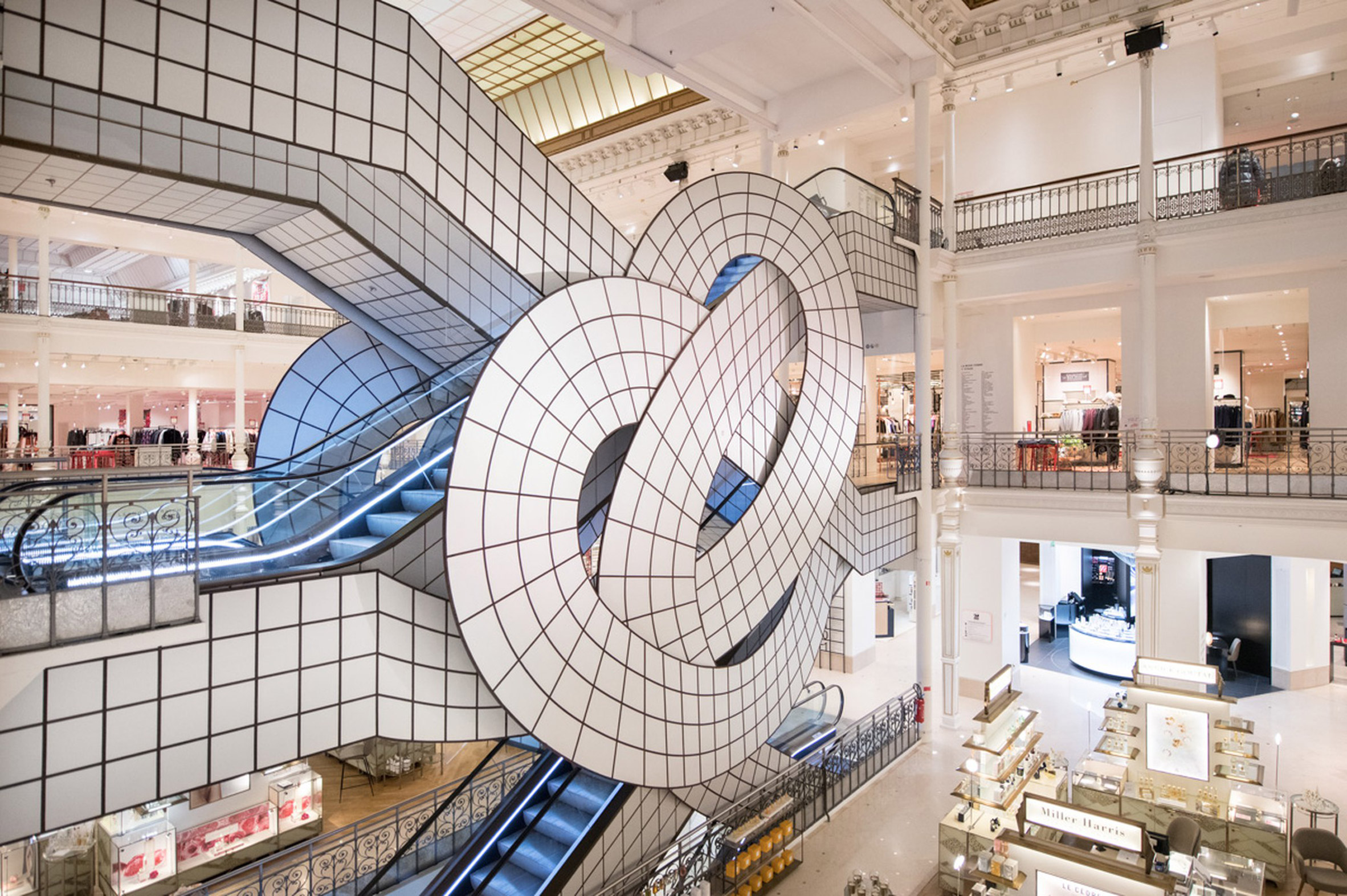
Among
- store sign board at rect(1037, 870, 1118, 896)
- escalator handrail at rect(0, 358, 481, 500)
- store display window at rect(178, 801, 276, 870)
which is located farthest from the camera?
store display window at rect(178, 801, 276, 870)

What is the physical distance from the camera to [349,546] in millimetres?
5457

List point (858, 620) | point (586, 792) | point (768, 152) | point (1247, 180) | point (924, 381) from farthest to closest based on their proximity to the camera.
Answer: point (858, 620), point (768, 152), point (924, 381), point (1247, 180), point (586, 792)

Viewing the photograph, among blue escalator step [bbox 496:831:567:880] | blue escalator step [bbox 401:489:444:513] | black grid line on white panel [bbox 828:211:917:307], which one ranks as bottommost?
blue escalator step [bbox 496:831:567:880]

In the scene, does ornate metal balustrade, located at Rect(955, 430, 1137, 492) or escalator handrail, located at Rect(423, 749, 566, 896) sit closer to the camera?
escalator handrail, located at Rect(423, 749, 566, 896)

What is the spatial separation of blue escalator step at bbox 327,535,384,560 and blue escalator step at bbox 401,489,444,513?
1.10ft

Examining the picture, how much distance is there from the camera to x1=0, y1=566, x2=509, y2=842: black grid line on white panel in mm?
3674

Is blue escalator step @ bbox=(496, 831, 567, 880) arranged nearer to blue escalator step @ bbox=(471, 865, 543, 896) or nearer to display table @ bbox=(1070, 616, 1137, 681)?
blue escalator step @ bbox=(471, 865, 543, 896)

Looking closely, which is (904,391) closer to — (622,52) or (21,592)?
(622,52)

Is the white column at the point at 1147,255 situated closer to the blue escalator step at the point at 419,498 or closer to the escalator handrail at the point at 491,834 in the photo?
the escalator handrail at the point at 491,834

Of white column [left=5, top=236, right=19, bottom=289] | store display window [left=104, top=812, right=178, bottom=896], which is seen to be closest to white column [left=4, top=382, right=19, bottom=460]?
white column [left=5, top=236, right=19, bottom=289]

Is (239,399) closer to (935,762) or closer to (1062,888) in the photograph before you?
(935,762)

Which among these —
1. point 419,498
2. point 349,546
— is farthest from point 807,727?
point 349,546

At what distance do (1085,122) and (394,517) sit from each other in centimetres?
1236

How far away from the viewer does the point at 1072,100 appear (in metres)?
12.5
